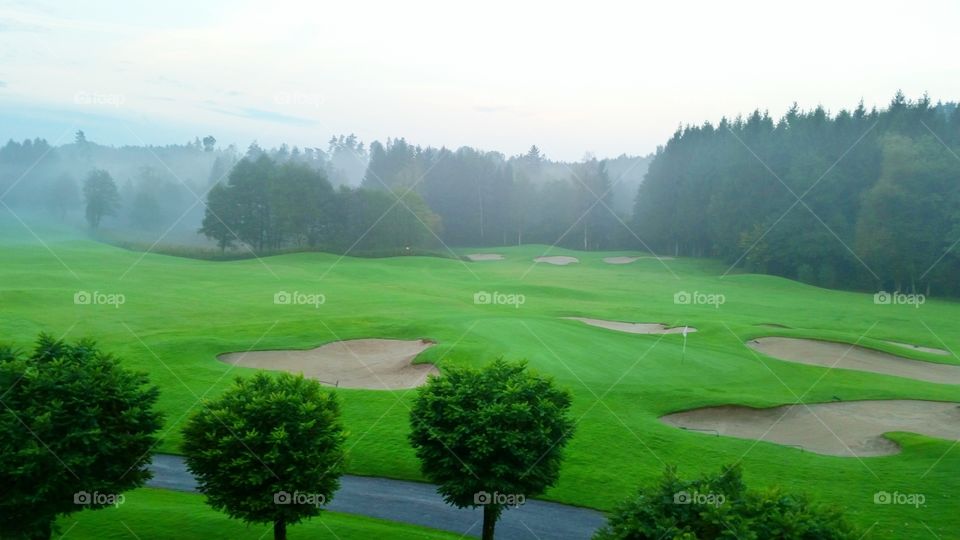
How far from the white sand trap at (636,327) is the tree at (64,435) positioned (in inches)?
1192

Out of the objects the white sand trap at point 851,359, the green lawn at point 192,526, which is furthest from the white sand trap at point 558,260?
the green lawn at point 192,526

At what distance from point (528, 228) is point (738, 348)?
9106 cm

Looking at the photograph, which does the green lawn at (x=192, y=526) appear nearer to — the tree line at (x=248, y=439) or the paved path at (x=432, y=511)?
the paved path at (x=432, y=511)

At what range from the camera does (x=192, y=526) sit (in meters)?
18.4

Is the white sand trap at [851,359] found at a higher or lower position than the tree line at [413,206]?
lower

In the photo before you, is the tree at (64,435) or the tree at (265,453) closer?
the tree at (64,435)

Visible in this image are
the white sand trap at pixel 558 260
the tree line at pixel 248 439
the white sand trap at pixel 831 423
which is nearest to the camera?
the tree line at pixel 248 439

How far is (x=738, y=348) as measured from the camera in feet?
129

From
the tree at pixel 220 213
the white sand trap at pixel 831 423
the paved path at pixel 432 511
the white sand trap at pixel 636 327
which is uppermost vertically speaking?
the tree at pixel 220 213

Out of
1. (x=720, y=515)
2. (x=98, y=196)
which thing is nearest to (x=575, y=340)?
(x=720, y=515)

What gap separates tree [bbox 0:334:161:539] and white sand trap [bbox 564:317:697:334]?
1192 inches

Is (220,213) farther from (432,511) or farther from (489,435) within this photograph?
(489,435)

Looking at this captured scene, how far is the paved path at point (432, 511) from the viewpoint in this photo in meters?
20.2

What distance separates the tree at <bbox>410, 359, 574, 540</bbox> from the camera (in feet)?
58.2
